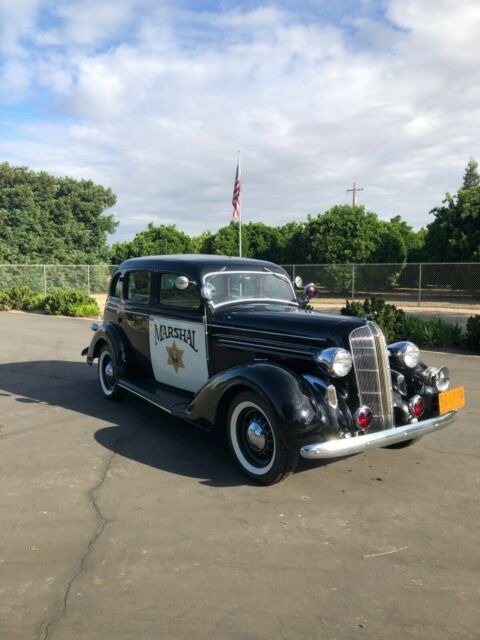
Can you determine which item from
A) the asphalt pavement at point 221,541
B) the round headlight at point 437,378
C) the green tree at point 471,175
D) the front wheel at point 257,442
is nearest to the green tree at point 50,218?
the asphalt pavement at point 221,541

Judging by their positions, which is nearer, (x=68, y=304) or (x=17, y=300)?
(x=68, y=304)

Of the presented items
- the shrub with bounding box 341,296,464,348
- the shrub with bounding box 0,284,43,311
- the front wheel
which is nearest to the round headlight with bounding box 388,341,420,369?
the front wheel

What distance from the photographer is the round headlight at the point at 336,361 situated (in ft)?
12.8

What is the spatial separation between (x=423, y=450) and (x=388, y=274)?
2088cm

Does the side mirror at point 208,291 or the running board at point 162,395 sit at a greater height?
the side mirror at point 208,291

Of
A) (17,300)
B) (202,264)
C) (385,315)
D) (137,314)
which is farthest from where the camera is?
(17,300)

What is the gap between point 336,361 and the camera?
391 cm

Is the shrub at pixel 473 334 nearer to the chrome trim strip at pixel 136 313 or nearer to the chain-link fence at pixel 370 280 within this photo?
the chrome trim strip at pixel 136 313

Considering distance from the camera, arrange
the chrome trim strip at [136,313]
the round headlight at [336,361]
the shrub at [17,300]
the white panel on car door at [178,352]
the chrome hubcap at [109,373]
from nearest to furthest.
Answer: the round headlight at [336,361] < the white panel on car door at [178,352] < the chrome trim strip at [136,313] < the chrome hubcap at [109,373] < the shrub at [17,300]

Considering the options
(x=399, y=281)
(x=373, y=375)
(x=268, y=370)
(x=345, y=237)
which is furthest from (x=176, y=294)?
(x=345, y=237)

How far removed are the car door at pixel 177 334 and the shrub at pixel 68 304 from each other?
13300 millimetres

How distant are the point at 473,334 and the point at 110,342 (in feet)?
22.9

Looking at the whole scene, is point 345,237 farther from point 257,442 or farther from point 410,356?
point 257,442

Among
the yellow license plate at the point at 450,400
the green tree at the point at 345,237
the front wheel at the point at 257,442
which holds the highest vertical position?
the green tree at the point at 345,237
